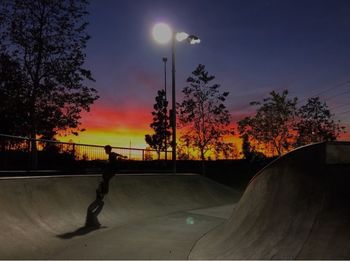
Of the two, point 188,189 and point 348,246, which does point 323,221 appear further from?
point 188,189

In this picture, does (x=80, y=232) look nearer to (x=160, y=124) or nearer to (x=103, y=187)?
(x=103, y=187)

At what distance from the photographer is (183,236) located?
33.1ft

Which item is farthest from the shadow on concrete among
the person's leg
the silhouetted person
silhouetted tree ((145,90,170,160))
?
silhouetted tree ((145,90,170,160))

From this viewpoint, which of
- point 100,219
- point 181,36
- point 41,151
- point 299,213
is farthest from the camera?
point 181,36

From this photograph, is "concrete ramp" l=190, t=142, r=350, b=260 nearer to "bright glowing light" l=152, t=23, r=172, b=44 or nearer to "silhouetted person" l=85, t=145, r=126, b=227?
"silhouetted person" l=85, t=145, r=126, b=227

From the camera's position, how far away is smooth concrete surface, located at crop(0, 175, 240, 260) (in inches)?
322

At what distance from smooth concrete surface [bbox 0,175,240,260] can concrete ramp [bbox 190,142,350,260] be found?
1.55 metres

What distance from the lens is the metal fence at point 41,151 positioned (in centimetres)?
1338

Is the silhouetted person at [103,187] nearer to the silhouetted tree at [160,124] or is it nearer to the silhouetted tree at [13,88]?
the silhouetted tree at [13,88]

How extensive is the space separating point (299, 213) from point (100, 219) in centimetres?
713

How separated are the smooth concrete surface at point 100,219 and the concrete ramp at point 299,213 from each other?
1.55 m

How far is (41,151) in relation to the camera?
1525cm

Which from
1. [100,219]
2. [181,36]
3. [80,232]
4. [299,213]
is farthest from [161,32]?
[299,213]

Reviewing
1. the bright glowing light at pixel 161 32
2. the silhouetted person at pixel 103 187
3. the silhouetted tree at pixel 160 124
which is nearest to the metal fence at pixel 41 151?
the silhouetted person at pixel 103 187
